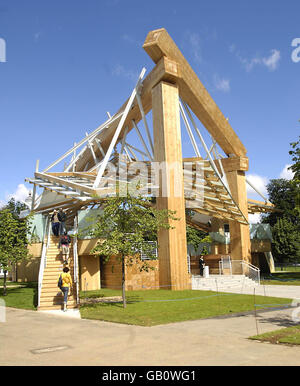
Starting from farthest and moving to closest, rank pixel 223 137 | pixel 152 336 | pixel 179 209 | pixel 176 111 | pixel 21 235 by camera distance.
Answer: pixel 223 137 → pixel 176 111 → pixel 179 209 → pixel 21 235 → pixel 152 336

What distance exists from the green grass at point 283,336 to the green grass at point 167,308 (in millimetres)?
3286

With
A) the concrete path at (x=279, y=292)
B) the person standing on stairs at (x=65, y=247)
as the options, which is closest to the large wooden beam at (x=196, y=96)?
the concrete path at (x=279, y=292)

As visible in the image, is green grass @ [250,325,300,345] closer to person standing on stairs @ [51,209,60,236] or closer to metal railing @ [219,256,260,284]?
person standing on stairs @ [51,209,60,236]

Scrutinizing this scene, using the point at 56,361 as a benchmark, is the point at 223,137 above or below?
above

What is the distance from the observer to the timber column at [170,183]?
21.2 metres

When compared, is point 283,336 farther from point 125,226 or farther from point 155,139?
point 155,139

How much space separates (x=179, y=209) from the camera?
22203 mm

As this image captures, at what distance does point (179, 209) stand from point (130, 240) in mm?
7647

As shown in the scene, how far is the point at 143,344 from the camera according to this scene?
8.24 meters

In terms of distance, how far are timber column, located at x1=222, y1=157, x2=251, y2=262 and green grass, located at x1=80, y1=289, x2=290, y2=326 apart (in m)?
13.3

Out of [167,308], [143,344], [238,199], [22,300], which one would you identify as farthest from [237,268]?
[143,344]

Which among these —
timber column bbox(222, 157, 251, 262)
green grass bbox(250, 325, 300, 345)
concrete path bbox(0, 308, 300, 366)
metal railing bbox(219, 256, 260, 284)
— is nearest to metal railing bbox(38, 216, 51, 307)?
concrete path bbox(0, 308, 300, 366)
